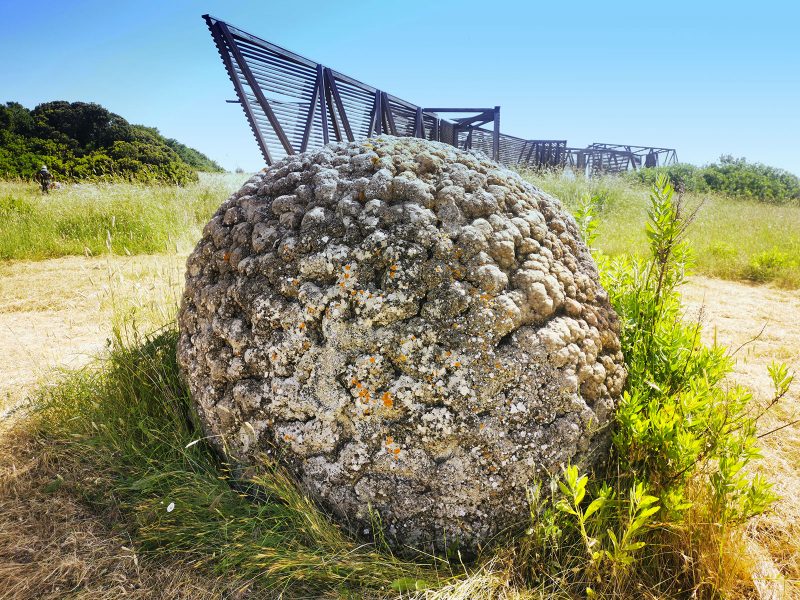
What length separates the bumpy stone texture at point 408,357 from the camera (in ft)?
6.41

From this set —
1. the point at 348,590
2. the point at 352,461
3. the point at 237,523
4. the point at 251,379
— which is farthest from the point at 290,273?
the point at 348,590

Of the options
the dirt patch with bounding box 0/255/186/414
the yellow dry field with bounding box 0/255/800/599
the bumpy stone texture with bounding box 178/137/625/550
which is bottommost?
the yellow dry field with bounding box 0/255/800/599

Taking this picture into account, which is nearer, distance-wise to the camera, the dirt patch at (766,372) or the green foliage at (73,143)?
the dirt patch at (766,372)

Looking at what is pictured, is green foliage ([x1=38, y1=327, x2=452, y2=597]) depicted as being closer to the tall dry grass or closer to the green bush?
the green bush

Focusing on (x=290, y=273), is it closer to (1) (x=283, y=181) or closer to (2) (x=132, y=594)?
(1) (x=283, y=181)

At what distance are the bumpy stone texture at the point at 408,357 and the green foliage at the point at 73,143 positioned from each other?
892 inches

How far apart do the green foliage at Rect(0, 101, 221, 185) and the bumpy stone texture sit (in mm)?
22648

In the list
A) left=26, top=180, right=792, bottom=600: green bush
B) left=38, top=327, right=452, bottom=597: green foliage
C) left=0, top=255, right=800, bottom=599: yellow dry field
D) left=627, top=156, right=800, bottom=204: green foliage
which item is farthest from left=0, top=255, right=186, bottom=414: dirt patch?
left=627, top=156, right=800, bottom=204: green foliage

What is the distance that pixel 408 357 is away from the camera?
6.43 ft

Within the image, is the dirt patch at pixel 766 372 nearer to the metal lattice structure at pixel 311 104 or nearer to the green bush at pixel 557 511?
the green bush at pixel 557 511

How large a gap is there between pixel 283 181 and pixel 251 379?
3.39ft

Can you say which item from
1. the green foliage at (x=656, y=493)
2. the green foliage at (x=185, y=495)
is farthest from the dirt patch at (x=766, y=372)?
the green foliage at (x=185, y=495)

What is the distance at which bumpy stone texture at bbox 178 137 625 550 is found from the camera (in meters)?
1.95

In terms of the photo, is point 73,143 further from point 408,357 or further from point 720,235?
point 408,357
